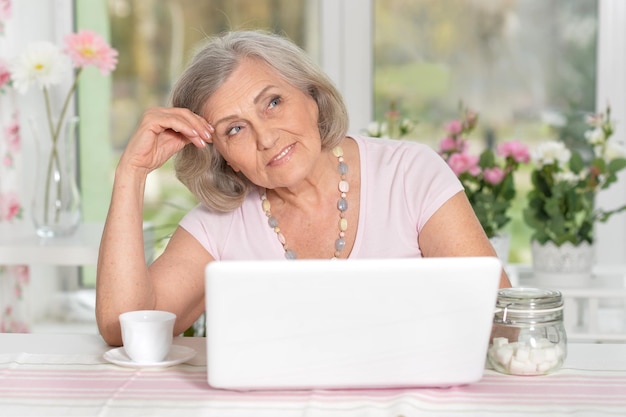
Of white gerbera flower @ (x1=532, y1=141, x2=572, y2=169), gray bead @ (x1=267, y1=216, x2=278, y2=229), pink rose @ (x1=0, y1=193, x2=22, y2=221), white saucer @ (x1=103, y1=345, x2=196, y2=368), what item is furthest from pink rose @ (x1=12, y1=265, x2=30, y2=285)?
white saucer @ (x1=103, y1=345, x2=196, y2=368)

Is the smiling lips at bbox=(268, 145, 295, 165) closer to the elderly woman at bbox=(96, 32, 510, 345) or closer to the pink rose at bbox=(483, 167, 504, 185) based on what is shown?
the elderly woman at bbox=(96, 32, 510, 345)

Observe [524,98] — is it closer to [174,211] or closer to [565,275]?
[565,275]

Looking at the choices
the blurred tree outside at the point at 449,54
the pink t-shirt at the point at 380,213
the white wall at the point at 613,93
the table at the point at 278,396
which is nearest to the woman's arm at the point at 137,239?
the pink t-shirt at the point at 380,213

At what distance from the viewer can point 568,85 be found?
3.66 meters

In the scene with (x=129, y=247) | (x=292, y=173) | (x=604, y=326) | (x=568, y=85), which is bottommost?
(x=604, y=326)

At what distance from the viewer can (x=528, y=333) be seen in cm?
147

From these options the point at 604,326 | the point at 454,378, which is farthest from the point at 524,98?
the point at 454,378

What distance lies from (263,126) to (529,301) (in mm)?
734

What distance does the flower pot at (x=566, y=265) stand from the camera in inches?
116

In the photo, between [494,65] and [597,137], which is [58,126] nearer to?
[494,65]

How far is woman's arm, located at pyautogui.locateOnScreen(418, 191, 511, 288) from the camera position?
197cm

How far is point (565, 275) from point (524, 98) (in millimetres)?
950

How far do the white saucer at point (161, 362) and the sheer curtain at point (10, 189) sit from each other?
1.88m

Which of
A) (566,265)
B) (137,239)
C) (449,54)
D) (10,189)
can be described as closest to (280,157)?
Result: (137,239)
